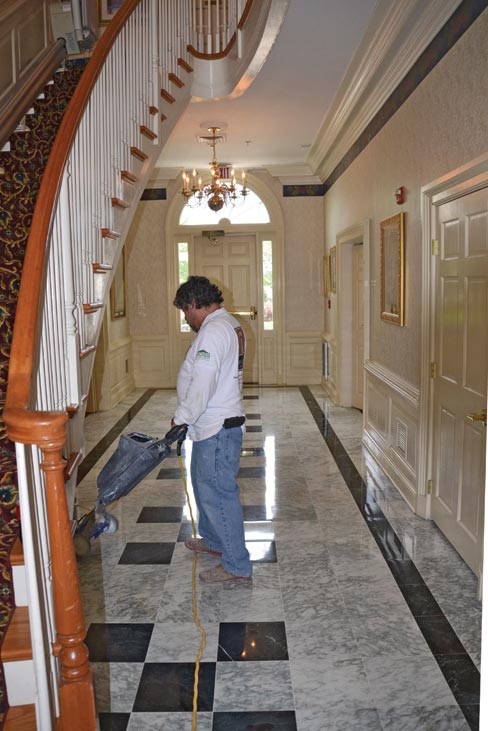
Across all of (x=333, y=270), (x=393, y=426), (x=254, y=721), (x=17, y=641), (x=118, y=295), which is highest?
(x=333, y=270)

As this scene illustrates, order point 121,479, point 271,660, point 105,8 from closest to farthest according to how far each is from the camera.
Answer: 1. point 271,660
2. point 121,479
3. point 105,8

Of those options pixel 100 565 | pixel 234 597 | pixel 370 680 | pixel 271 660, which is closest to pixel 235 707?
pixel 271 660

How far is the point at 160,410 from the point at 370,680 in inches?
242

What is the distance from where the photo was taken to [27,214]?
332 cm

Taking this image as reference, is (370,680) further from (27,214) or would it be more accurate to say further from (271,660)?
(27,214)

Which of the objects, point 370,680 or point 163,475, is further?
point 163,475

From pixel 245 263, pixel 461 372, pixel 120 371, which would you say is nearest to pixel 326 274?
pixel 245 263

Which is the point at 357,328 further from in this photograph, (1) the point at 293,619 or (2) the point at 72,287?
(2) the point at 72,287

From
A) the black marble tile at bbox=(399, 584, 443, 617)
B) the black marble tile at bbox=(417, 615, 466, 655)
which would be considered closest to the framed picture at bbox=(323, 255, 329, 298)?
the black marble tile at bbox=(399, 584, 443, 617)

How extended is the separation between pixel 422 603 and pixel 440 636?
12.5 inches

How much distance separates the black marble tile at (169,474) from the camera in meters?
5.53

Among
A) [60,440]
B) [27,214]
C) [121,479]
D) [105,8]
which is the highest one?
[105,8]

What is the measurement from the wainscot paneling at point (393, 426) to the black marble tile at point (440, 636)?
4.90 ft

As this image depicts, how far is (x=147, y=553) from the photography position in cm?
396
